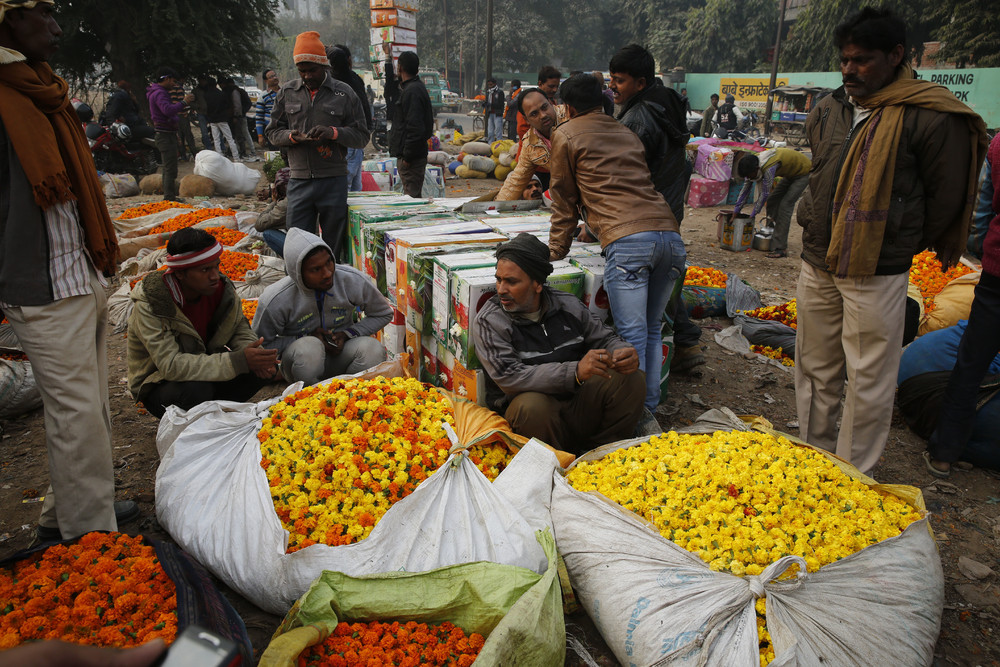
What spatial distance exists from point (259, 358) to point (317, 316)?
0.65 meters

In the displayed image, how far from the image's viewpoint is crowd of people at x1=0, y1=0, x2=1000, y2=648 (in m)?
2.39

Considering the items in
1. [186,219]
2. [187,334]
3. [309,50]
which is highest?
[309,50]

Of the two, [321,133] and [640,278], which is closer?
[640,278]

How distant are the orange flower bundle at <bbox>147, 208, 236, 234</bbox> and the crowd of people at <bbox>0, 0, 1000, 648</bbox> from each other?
453 cm

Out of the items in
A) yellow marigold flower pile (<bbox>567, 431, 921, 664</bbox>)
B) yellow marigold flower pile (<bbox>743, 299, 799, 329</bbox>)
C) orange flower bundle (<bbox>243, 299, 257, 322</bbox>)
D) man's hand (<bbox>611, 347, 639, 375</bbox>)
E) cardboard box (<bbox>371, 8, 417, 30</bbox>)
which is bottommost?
yellow marigold flower pile (<bbox>743, 299, 799, 329</bbox>)

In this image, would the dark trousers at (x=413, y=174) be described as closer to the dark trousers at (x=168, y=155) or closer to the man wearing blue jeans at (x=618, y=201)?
the man wearing blue jeans at (x=618, y=201)

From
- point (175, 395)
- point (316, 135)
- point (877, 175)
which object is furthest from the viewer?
point (316, 135)

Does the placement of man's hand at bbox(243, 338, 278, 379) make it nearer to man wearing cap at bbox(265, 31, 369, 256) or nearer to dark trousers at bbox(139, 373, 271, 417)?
dark trousers at bbox(139, 373, 271, 417)

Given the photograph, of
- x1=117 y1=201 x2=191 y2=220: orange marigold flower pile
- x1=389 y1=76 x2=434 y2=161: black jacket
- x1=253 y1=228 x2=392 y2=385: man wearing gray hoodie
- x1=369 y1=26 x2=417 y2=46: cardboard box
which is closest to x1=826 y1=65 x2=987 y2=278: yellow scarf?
x1=253 y1=228 x2=392 y2=385: man wearing gray hoodie

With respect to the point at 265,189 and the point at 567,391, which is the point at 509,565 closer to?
the point at 567,391

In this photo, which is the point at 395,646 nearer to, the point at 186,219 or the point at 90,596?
the point at 90,596

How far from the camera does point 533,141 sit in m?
5.09

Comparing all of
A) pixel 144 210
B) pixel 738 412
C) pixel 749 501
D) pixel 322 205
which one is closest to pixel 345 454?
pixel 749 501

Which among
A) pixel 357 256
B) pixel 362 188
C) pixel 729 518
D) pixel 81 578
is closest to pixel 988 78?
pixel 362 188
